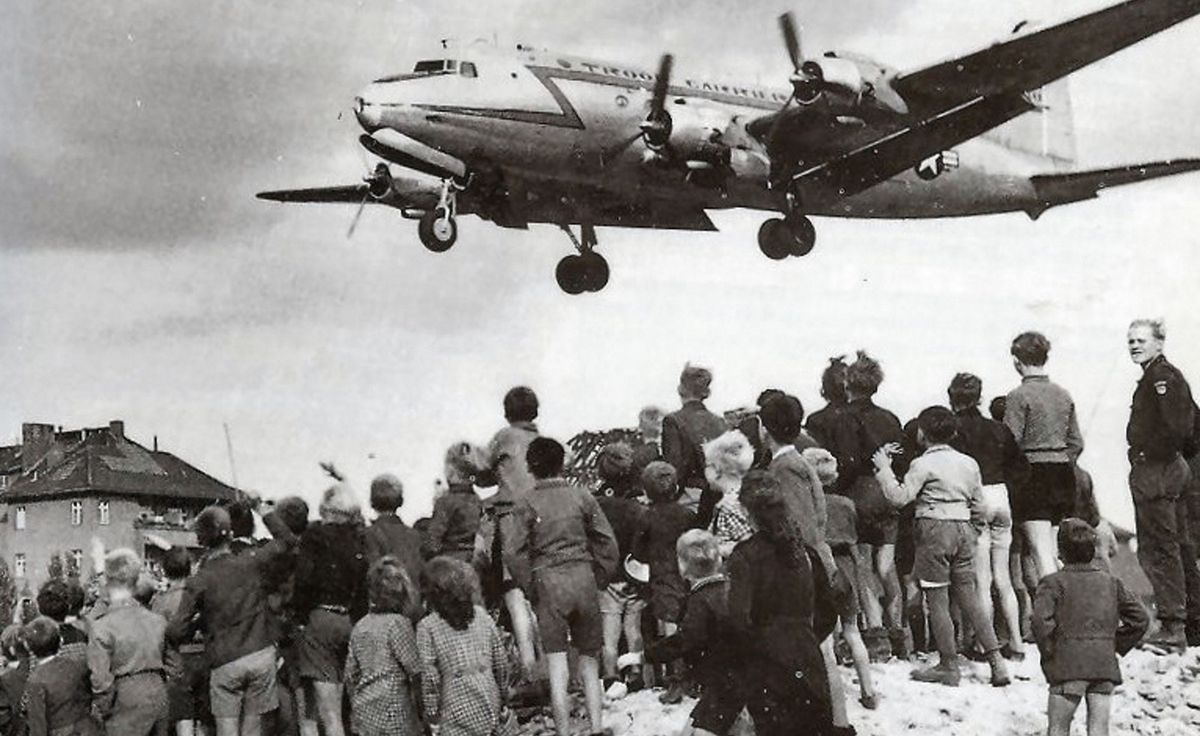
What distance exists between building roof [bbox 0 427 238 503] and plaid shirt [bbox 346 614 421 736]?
2709 cm

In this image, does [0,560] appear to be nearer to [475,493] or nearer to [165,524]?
[165,524]

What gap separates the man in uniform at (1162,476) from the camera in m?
8.48

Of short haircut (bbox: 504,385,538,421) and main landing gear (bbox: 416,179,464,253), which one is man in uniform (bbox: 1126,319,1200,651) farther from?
main landing gear (bbox: 416,179,464,253)

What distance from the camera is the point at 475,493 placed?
26.8 ft

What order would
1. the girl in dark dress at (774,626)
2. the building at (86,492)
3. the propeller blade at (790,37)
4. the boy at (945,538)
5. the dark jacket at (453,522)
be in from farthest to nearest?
1. the building at (86,492)
2. the propeller blade at (790,37)
3. the boy at (945,538)
4. the dark jacket at (453,522)
5. the girl in dark dress at (774,626)

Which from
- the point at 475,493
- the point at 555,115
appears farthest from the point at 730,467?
the point at 555,115

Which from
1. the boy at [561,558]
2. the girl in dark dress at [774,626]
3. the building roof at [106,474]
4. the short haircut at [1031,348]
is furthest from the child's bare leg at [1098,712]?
the building roof at [106,474]

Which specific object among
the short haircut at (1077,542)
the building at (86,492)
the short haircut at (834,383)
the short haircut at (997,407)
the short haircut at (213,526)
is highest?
the building at (86,492)

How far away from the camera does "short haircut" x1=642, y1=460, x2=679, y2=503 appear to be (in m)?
7.93

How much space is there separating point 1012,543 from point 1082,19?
29.0 feet

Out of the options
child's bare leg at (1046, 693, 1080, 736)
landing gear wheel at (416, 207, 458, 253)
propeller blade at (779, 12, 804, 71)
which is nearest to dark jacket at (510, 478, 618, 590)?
child's bare leg at (1046, 693, 1080, 736)

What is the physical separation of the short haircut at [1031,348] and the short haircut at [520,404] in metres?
3.36

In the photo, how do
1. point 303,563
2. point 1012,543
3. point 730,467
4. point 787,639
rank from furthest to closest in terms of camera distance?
point 1012,543
point 303,563
point 730,467
point 787,639

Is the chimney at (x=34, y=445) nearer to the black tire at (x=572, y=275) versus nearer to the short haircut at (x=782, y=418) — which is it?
the black tire at (x=572, y=275)
